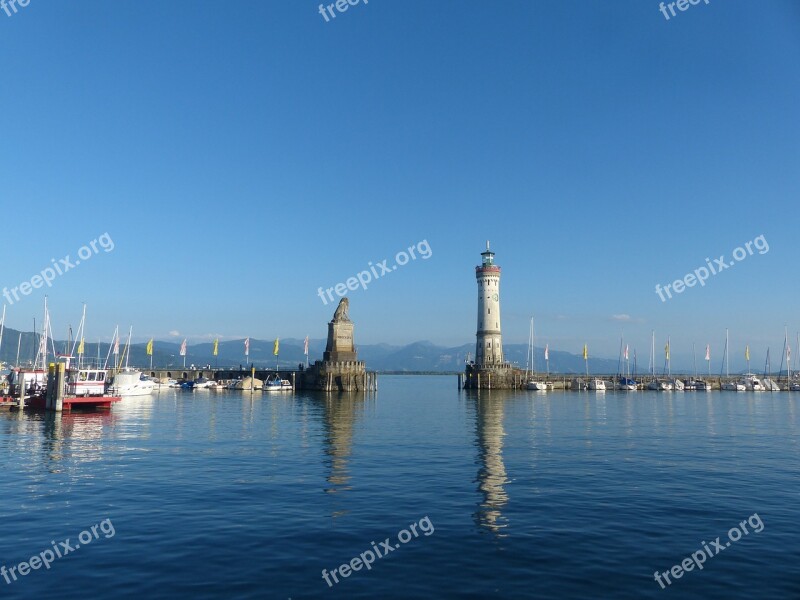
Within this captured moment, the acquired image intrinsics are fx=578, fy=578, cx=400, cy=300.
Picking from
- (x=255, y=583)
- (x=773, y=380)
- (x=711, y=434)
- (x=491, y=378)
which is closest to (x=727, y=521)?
(x=255, y=583)

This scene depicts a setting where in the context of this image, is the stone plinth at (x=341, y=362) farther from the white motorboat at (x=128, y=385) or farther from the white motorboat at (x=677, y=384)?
the white motorboat at (x=677, y=384)

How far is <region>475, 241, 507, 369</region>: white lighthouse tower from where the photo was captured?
426 ft

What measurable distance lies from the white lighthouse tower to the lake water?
81.6m

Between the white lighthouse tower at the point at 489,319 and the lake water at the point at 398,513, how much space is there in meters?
81.6

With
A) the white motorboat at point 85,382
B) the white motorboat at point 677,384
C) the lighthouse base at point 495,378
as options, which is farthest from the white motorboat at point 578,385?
the white motorboat at point 85,382

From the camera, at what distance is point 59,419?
5706 cm

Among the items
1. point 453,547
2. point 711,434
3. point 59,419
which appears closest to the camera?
point 453,547

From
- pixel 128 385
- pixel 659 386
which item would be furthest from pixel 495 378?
pixel 128 385

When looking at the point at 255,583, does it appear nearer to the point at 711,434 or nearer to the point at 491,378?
the point at 711,434

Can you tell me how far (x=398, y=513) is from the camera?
23094 millimetres

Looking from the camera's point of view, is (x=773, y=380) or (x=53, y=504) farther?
(x=773, y=380)

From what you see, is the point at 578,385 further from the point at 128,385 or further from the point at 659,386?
the point at 128,385

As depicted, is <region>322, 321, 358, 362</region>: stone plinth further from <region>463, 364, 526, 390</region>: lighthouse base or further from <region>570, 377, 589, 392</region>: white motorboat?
<region>570, 377, 589, 392</region>: white motorboat

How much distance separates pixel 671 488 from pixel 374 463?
53.6 ft
